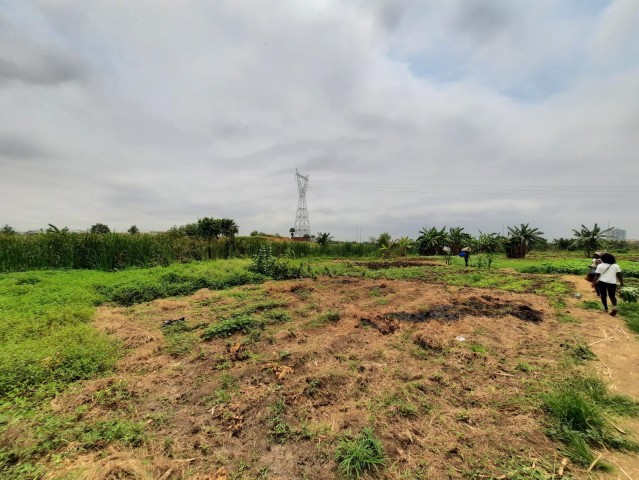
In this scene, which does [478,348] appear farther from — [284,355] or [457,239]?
[457,239]

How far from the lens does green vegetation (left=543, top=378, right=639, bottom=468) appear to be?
2912mm

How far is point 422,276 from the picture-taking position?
15039mm

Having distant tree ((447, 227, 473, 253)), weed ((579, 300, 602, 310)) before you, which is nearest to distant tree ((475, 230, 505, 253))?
distant tree ((447, 227, 473, 253))

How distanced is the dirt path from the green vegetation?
15 centimetres

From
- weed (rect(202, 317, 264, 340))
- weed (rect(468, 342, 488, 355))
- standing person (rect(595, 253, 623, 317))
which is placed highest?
standing person (rect(595, 253, 623, 317))

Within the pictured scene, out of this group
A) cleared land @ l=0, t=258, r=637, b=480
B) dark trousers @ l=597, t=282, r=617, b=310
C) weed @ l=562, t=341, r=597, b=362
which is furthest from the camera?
dark trousers @ l=597, t=282, r=617, b=310

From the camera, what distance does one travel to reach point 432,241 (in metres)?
36.4

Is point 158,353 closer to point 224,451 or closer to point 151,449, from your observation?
point 151,449

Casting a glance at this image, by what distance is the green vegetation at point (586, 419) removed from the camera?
2.91 m

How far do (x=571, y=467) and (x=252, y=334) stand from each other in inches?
190

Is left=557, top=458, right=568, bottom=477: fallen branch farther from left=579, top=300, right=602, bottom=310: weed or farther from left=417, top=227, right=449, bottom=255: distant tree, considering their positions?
left=417, top=227, right=449, bottom=255: distant tree

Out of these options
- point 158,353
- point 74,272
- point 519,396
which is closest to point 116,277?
point 74,272

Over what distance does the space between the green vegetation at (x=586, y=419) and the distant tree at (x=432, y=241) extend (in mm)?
34171

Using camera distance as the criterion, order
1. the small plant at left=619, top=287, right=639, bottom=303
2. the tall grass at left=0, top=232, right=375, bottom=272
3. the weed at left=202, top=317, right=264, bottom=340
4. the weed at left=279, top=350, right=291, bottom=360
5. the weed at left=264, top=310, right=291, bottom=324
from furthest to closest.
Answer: the tall grass at left=0, top=232, right=375, bottom=272 < the small plant at left=619, top=287, right=639, bottom=303 < the weed at left=264, top=310, right=291, bottom=324 < the weed at left=202, top=317, right=264, bottom=340 < the weed at left=279, top=350, right=291, bottom=360
